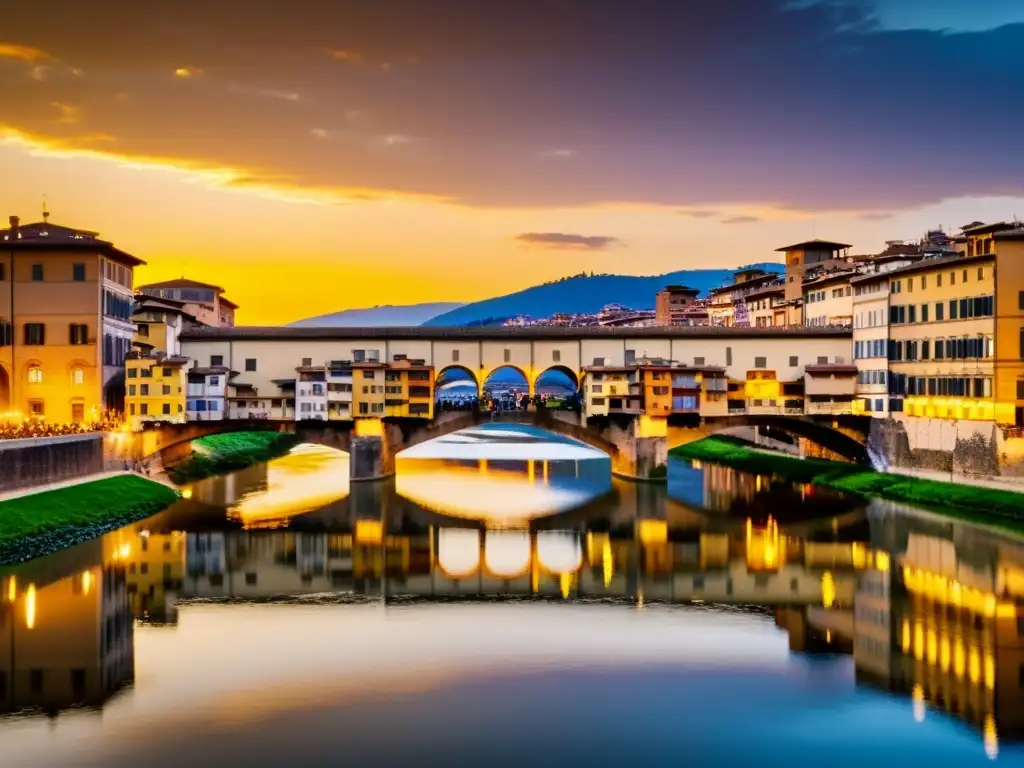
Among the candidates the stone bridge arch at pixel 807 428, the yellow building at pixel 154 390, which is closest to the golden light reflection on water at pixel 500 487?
the stone bridge arch at pixel 807 428

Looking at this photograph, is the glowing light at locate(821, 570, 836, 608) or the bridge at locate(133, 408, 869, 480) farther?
the bridge at locate(133, 408, 869, 480)

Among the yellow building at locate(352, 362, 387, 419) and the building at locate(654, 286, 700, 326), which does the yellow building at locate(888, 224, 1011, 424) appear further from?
the building at locate(654, 286, 700, 326)

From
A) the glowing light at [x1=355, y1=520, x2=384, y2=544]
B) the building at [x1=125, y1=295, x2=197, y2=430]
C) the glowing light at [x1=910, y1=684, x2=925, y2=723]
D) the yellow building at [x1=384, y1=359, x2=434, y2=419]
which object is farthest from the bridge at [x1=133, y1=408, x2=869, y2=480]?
the glowing light at [x1=910, y1=684, x2=925, y2=723]

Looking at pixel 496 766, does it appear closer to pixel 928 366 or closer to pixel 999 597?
pixel 999 597

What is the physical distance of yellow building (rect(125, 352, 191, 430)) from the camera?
49531 mm

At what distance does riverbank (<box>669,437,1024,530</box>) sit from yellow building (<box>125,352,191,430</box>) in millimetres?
29912

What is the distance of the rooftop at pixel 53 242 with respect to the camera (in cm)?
4612

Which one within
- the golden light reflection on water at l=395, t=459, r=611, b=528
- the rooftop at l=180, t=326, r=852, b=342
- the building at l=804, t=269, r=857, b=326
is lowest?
the golden light reflection on water at l=395, t=459, r=611, b=528

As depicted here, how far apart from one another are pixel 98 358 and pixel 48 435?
814 centimetres

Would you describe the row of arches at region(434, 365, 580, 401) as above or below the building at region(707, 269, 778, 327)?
below

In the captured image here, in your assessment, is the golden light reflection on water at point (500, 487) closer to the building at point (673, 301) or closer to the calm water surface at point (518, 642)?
the calm water surface at point (518, 642)

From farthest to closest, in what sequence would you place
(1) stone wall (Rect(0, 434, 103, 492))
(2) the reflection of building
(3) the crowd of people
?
(3) the crowd of people → (1) stone wall (Rect(0, 434, 103, 492)) → (2) the reflection of building

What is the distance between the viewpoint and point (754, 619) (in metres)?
27.3

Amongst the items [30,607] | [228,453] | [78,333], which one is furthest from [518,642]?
[228,453]
